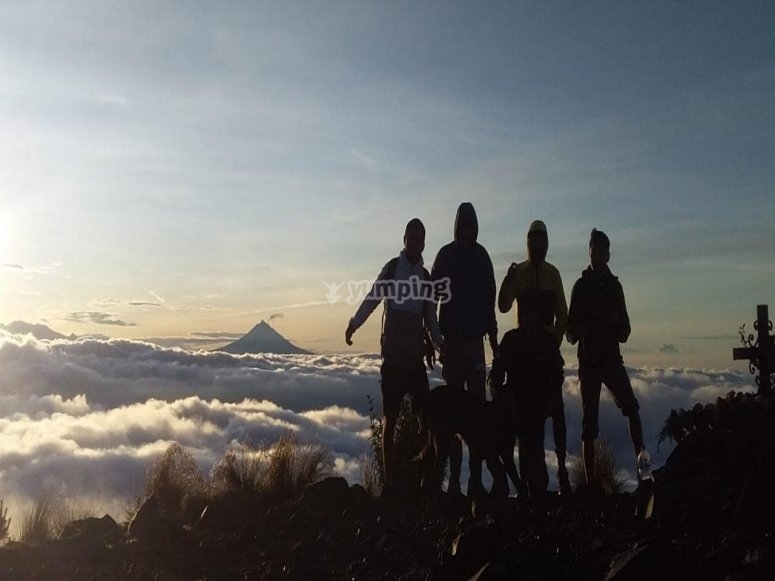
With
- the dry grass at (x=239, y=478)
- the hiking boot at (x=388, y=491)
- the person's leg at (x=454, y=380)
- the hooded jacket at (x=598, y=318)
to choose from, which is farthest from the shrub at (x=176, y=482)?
the hooded jacket at (x=598, y=318)

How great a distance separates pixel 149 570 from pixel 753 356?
6.90m

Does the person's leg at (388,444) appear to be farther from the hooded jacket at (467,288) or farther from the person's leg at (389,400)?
the hooded jacket at (467,288)

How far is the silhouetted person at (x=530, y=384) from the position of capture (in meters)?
7.91

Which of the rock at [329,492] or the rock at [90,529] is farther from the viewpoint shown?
the rock at [90,529]

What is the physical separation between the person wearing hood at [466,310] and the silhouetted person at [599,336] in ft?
2.90

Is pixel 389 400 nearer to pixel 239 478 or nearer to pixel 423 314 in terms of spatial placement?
pixel 423 314

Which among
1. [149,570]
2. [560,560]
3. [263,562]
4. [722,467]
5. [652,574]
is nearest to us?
[652,574]

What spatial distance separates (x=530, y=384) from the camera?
26.1 feet

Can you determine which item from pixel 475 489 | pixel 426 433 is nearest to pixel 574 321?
pixel 426 433

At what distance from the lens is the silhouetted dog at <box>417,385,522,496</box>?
7.95m

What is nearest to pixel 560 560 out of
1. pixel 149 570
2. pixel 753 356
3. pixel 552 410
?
pixel 552 410

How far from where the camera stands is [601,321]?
8625mm

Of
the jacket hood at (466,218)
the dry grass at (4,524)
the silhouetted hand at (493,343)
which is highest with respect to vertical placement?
the jacket hood at (466,218)

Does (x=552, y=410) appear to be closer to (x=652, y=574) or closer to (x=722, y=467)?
(x=722, y=467)
